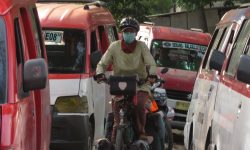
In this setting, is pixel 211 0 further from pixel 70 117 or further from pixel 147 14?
pixel 70 117

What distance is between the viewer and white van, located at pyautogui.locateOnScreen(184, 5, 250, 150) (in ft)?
19.2

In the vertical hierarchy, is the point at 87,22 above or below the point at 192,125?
above

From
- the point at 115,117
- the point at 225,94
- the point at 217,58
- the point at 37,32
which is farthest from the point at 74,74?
the point at 225,94

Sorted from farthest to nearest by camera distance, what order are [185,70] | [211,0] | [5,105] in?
[211,0], [185,70], [5,105]

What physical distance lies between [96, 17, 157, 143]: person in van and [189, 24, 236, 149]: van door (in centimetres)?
66

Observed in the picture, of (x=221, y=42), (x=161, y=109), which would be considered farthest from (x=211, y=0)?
(x=221, y=42)

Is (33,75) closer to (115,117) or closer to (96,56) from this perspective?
(115,117)

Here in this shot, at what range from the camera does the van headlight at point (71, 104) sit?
32.1ft

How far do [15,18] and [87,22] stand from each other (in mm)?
4902

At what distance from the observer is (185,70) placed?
15672 millimetres

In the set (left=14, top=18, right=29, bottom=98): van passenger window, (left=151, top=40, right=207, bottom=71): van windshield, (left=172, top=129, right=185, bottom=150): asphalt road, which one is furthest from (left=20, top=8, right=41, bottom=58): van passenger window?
(left=151, top=40, right=207, bottom=71): van windshield

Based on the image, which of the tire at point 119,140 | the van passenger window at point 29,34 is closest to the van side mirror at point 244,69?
the van passenger window at point 29,34

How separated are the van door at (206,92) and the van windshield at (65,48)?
1632 mm

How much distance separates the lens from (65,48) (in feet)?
34.7
